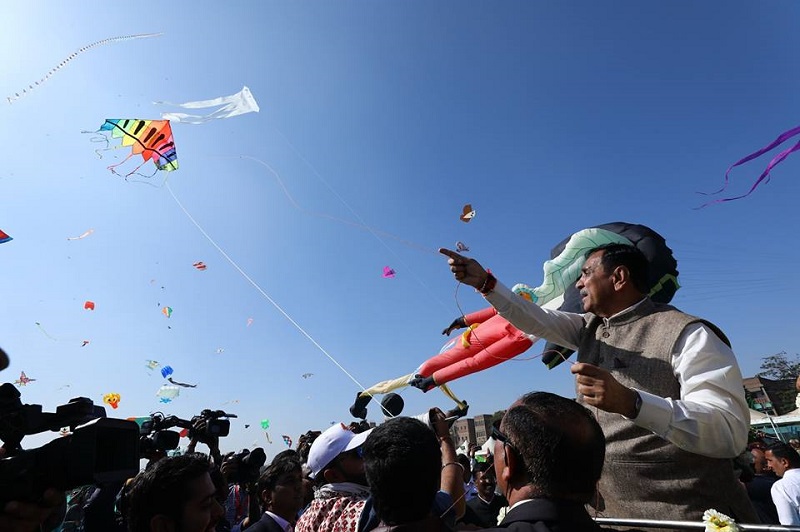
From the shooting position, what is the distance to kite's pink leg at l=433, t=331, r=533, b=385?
684cm

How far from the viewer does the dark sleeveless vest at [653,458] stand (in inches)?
77.0

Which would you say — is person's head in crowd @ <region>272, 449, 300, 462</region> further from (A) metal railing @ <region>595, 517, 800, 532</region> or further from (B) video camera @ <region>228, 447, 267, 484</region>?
(A) metal railing @ <region>595, 517, 800, 532</region>

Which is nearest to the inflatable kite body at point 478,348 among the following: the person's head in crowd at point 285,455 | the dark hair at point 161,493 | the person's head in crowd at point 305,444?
the person's head in crowd at point 305,444

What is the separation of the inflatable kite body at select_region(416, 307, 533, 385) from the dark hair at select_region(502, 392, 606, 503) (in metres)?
5.21

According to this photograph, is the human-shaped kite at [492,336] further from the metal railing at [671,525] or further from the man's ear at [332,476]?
the metal railing at [671,525]

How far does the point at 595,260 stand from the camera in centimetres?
262

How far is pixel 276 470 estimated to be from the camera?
13.8ft

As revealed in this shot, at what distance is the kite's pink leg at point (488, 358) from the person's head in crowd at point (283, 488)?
3.74m

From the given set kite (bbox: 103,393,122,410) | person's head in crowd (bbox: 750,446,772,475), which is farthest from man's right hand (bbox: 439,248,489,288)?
kite (bbox: 103,393,122,410)

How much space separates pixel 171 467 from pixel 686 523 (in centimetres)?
231

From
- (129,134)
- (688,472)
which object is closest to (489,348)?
(688,472)

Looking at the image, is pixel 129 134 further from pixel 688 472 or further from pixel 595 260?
pixel 688 472

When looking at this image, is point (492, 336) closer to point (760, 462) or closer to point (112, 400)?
point (760, 462)

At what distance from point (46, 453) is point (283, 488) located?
273 centimetres
